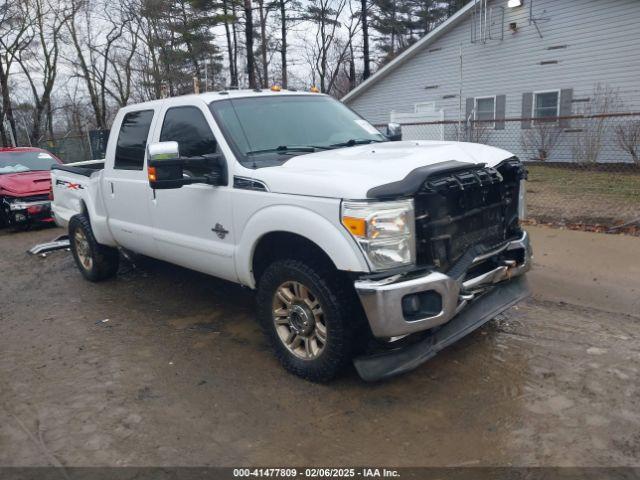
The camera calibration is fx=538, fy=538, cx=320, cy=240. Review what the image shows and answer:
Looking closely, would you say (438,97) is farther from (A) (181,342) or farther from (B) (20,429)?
(B) (20,429)

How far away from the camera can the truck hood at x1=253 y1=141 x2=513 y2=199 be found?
10.7ft

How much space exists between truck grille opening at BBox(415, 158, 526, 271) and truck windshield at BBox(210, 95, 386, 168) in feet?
4.04

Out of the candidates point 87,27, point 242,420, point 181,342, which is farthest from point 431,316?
point 87,27

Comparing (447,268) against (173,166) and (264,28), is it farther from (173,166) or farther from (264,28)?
(264,28)

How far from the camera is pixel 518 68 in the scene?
54.4 ft

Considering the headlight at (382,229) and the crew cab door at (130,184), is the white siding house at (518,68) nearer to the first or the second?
the crew cab door at (130,184)

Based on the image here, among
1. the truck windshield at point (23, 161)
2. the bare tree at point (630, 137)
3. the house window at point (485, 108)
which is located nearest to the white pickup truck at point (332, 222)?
Result: the truck windshield at point (23, 161)

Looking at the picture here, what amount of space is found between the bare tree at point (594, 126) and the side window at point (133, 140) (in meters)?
11.4

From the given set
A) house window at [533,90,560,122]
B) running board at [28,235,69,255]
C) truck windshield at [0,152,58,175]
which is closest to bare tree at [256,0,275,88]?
house window at [533,90,560,122]

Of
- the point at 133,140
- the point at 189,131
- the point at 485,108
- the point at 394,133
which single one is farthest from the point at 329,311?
the point at 485,108

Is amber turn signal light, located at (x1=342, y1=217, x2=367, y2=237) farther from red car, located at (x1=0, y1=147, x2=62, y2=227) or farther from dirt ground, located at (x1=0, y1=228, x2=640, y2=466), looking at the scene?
red car, located at (x1=0, y1=147, x2=62, y2=227)

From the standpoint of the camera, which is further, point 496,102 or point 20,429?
point 496,102

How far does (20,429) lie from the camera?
340cm

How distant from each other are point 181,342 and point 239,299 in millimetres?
1112
